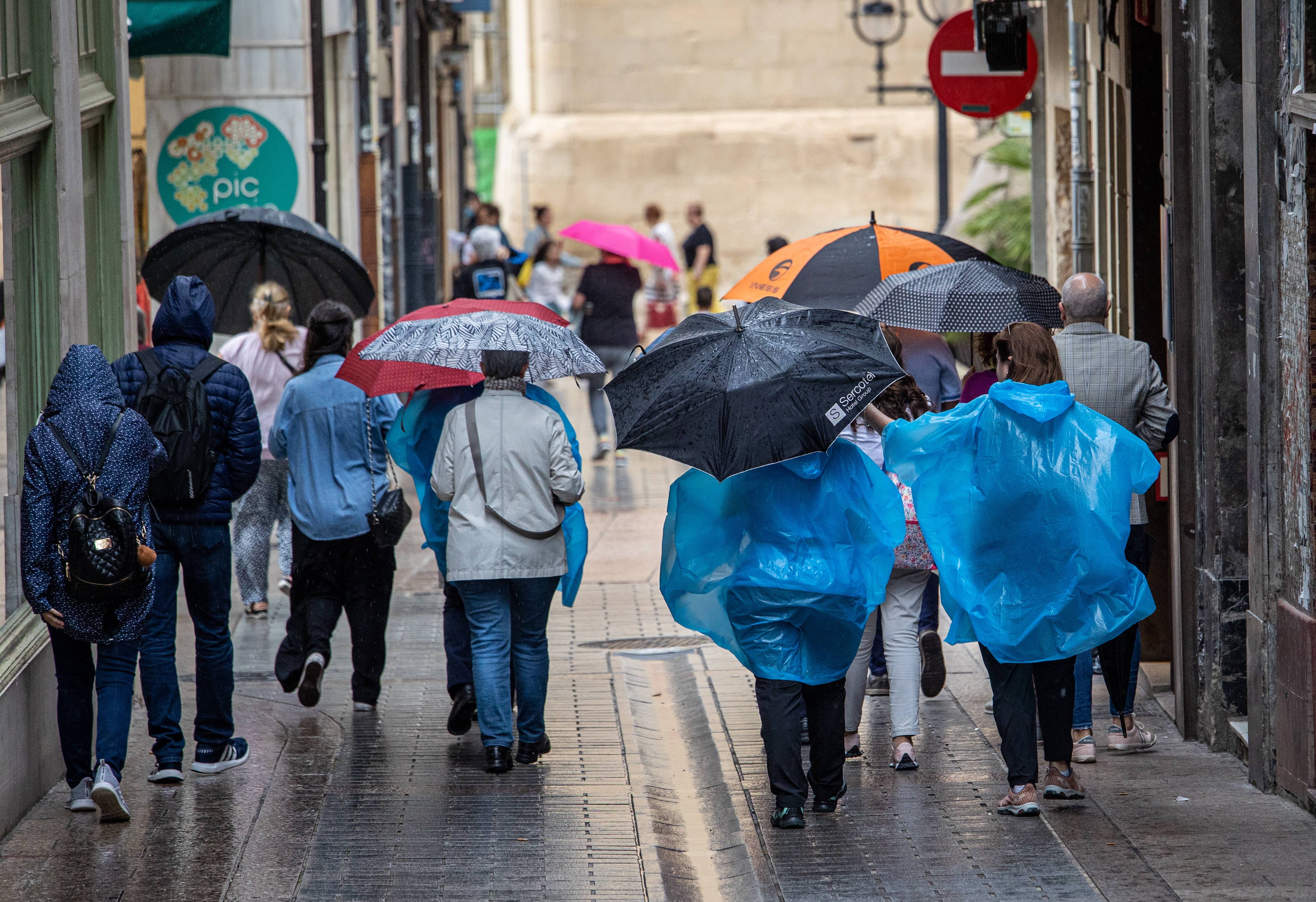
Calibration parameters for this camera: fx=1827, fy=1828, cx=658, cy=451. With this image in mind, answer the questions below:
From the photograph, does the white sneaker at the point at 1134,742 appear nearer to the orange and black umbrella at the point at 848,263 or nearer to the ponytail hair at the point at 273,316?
the orange and black umbrella at the point at 848,263

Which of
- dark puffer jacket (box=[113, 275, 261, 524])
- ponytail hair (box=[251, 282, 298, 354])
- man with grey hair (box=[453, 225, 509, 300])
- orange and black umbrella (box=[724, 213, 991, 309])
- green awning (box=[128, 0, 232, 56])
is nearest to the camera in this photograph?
dark puffer jacket (box=[113, 275, 261, 524])

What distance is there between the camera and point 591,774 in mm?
6902

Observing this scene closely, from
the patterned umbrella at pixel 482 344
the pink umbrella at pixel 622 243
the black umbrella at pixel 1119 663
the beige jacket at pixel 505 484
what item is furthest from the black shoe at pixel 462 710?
the pink umbrella at pixel 622 243

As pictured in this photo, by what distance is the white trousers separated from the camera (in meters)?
6.88

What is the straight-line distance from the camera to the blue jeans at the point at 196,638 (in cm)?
667

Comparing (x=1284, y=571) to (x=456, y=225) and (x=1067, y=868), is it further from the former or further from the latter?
(x=456, y=225)

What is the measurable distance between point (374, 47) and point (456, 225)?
12.7 metres

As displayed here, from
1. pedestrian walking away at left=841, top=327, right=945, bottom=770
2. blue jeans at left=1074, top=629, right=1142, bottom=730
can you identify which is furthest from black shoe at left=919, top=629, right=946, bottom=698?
blue jeans at left=1074, top=629, right=1142, bottom=730

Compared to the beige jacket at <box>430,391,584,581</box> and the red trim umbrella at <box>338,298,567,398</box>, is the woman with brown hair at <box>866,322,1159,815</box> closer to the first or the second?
the beige jacket at <box>430,391,584,581</box>

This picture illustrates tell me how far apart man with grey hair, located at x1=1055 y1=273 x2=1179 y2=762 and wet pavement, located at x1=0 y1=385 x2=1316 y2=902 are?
1.31 ft

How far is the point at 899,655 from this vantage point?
693 centimetres

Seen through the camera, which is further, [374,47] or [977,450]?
[374,47]

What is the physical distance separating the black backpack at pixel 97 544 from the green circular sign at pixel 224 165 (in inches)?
298

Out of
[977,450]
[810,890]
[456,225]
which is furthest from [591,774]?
[456,225]
